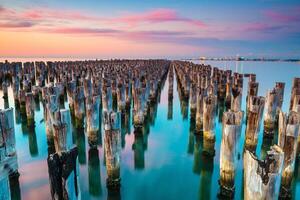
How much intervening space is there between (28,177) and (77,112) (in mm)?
3415

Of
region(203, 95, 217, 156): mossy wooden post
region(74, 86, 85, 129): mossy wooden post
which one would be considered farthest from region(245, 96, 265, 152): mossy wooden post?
region(74, 86, 85, 129): mossy wooden post

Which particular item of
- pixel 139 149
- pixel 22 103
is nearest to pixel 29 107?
pixel 22 103

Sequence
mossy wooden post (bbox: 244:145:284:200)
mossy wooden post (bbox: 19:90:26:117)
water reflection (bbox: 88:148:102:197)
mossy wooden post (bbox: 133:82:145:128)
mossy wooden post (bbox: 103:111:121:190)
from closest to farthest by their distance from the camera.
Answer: mossy wooden post (bbox: 244:145:284:200), mossy wooden post (bbox: 103:111:121:190), water reflection (bbox: 88:148:102:197), mossy wooden post (bbox: 133:82:145:128), mossy wooden post (bbox: 19:90:26:117)

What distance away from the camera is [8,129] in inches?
237

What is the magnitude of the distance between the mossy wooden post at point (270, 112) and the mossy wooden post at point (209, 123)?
2.86 meters

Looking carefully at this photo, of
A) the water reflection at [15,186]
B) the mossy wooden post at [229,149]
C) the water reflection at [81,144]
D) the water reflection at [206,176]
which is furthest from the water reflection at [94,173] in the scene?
the mossy wooden post at [229,149]

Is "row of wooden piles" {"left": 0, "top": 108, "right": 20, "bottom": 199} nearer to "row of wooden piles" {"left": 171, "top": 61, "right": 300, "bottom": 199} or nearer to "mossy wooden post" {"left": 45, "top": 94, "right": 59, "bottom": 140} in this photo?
"mossy wooden post" {"left": 45, "top": 94, "right": 59, "bottom": 140}

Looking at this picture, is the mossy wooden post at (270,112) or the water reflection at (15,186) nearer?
the water reflection at (15,186)

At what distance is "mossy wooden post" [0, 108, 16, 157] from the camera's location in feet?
19.2

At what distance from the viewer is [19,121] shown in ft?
39.2

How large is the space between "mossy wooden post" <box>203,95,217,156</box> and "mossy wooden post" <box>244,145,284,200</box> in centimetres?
375

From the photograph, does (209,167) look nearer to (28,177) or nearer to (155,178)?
(155,178)

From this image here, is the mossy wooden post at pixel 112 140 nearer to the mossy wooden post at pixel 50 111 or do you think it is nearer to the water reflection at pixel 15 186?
the water reflection at pixel 15 186

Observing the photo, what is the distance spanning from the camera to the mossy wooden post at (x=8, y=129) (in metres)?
5.86
